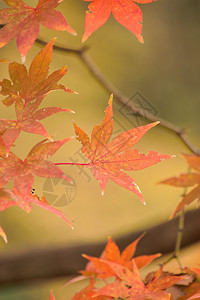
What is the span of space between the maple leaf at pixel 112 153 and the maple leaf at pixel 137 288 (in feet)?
0.43

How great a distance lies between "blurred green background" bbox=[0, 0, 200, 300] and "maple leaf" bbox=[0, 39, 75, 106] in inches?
84.3

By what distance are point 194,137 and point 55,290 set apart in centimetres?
145

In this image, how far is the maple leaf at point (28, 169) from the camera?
1.47ft

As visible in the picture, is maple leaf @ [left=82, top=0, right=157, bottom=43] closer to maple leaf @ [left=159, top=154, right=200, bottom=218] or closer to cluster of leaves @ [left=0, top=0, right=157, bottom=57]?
cluster of leaves @ [left=0, top=0, right=157, bottom=57]

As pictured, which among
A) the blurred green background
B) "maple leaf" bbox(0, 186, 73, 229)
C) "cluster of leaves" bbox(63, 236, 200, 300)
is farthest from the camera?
the blurred green background

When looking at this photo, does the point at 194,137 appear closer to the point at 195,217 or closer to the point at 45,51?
the point at 195,217

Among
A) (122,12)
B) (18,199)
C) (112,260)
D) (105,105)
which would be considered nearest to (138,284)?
(112,260)

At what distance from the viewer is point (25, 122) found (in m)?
0.49

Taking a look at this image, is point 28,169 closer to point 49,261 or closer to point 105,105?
point 49,261

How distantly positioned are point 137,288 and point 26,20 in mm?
389

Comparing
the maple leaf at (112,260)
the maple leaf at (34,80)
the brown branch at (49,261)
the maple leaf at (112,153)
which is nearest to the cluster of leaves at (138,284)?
the maple leaf at (112,260)

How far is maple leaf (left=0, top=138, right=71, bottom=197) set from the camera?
45 centimetres

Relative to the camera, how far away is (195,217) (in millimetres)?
1096

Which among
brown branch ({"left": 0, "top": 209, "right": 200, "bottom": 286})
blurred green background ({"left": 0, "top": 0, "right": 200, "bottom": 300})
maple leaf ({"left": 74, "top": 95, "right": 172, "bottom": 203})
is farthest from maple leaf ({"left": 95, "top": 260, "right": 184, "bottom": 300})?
blurred green background ({"left": 0, "top": 0, "right": 200, "bottom": 300})
